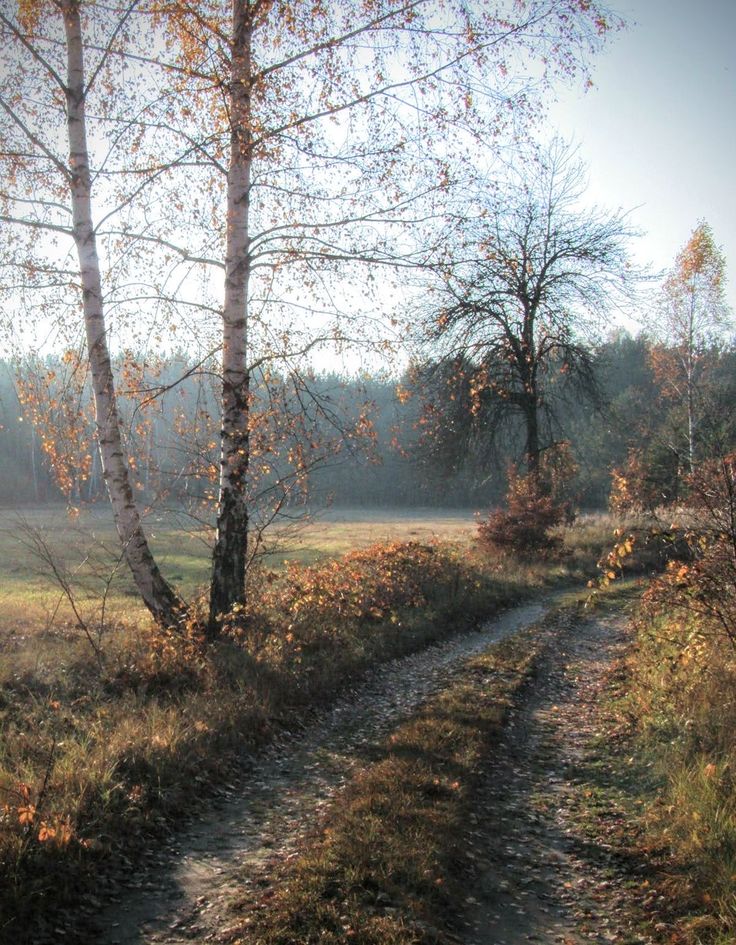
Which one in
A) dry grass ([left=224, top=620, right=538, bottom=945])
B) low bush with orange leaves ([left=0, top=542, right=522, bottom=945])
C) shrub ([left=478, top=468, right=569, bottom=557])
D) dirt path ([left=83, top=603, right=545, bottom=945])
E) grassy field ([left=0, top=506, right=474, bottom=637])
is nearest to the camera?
dry grass ([left=224, top=620, right=538, bottom=945])

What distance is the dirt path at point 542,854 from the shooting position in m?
4.27

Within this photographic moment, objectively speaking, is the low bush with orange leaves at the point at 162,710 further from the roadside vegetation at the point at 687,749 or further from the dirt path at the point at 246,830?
the roadside vegetation at the point at 687,749

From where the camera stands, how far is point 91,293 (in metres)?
9.12

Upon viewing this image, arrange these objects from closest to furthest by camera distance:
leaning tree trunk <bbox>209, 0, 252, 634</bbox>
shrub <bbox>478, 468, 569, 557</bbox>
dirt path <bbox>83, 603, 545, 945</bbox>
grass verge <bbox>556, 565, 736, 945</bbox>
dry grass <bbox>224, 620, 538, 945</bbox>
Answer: dry grass <bbox>224, 620, 538, 945</bbox> < dirt path <bbox>83, 603, 545, 945</bbox> < grass verge <bbox>556, 565, 736, 945</bbox> < leaning tree trunk <bbox>209, 0, 252, 634</bbox> < shrub <bbox>478, 468, 569, 557</bbox>

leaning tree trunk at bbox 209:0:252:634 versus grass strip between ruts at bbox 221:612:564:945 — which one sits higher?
leaning tree trunk at bbox 209:0:252:634

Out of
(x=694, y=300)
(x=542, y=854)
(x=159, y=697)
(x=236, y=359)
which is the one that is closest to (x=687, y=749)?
(x=542, y=854)

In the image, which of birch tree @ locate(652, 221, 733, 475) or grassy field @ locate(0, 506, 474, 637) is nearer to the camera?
grassy field @ locate(0, 506, 474, 637)

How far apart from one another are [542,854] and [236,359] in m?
6.64

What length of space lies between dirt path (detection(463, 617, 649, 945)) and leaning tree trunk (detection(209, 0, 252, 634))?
164 inches

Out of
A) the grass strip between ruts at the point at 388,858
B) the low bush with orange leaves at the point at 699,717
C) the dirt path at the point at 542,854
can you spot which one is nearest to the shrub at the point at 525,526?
the low bush with orange leaves at the point at 699,717

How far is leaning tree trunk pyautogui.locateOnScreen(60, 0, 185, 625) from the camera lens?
9.07 m

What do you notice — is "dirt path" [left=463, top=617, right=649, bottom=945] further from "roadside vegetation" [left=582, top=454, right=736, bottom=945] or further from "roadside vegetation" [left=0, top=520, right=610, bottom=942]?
"roadside vegetation" [left=0, top=520, right=610, bottom=942]

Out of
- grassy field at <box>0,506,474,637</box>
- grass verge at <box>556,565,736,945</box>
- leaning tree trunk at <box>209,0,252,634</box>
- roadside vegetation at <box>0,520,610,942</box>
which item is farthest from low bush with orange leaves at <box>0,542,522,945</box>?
grass verge at <box>556,565,736,945</box>

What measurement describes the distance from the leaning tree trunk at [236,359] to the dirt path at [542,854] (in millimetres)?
4167
